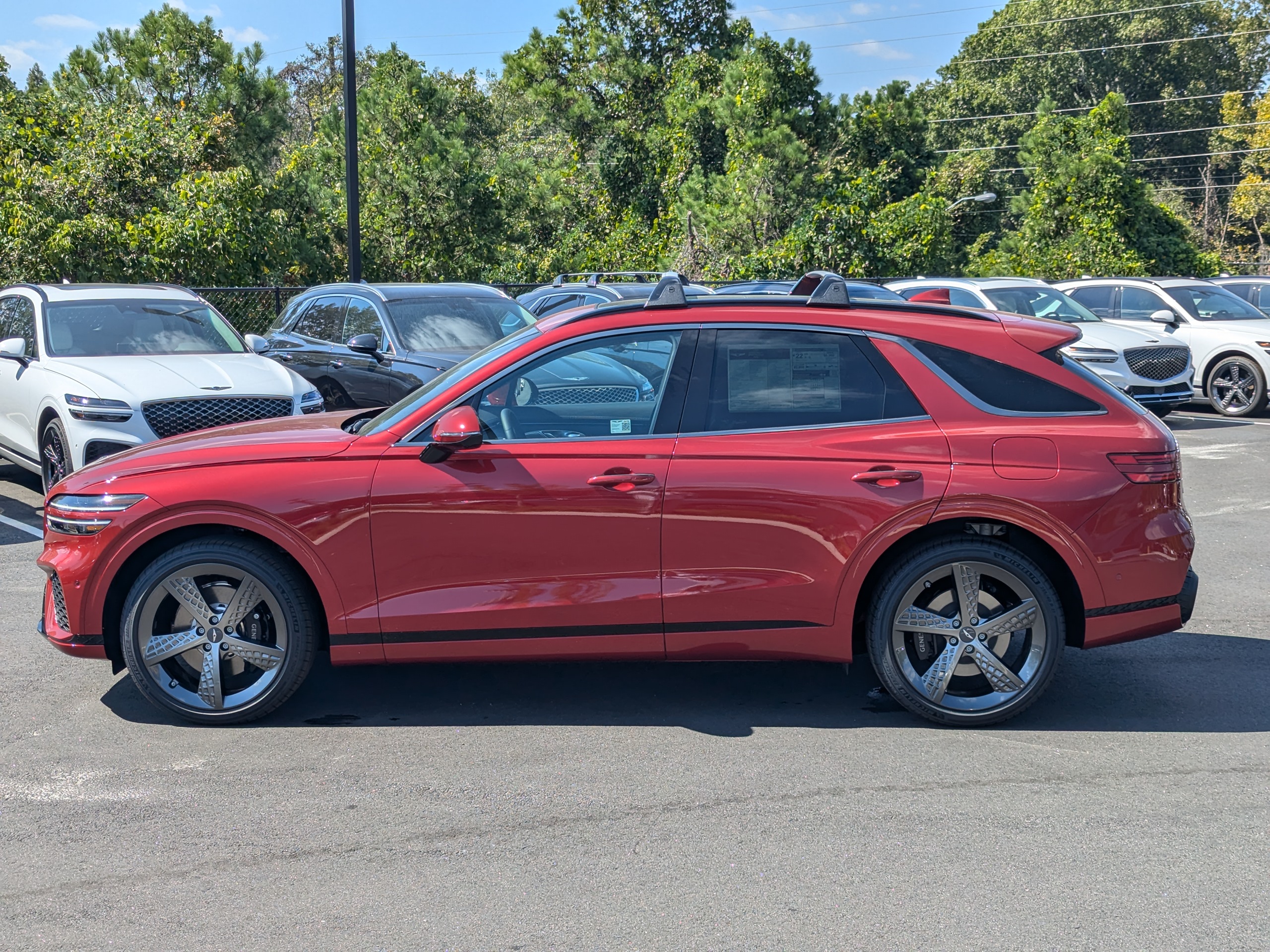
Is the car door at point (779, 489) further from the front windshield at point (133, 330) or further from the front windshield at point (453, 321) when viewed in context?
the front windshield at point (453, 321)

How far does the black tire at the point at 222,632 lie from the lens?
199 inches

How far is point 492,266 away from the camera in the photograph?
2853 centimetres

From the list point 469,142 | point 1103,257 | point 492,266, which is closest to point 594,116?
point 469,142

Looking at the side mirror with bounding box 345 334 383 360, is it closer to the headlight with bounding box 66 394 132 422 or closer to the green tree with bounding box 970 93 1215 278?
the headlight with bounding box 66 394 132 422

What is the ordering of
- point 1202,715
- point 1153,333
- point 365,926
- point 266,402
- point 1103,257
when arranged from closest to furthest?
point 365,926 < point 1202,715 < point 266,402 < point 1153,333 < point 1103,257

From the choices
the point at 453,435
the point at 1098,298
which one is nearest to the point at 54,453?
the point at 453,435

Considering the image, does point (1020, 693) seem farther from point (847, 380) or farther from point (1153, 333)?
point (1153, 333)

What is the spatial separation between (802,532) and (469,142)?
34.9 meters

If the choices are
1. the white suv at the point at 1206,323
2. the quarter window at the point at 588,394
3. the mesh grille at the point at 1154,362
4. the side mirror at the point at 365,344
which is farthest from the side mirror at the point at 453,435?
the white suv at the point at 1206,323

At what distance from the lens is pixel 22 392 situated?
992 centimetres

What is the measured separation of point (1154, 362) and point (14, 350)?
12.1m

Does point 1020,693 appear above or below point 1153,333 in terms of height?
below

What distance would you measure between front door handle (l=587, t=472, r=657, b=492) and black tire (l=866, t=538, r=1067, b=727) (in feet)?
3.39

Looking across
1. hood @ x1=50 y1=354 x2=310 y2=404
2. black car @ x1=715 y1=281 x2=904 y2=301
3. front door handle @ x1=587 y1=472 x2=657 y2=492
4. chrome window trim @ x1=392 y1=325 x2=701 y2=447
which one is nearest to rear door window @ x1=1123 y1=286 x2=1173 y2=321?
black car @ x1=715 y1=281 x2=904 y2=301
